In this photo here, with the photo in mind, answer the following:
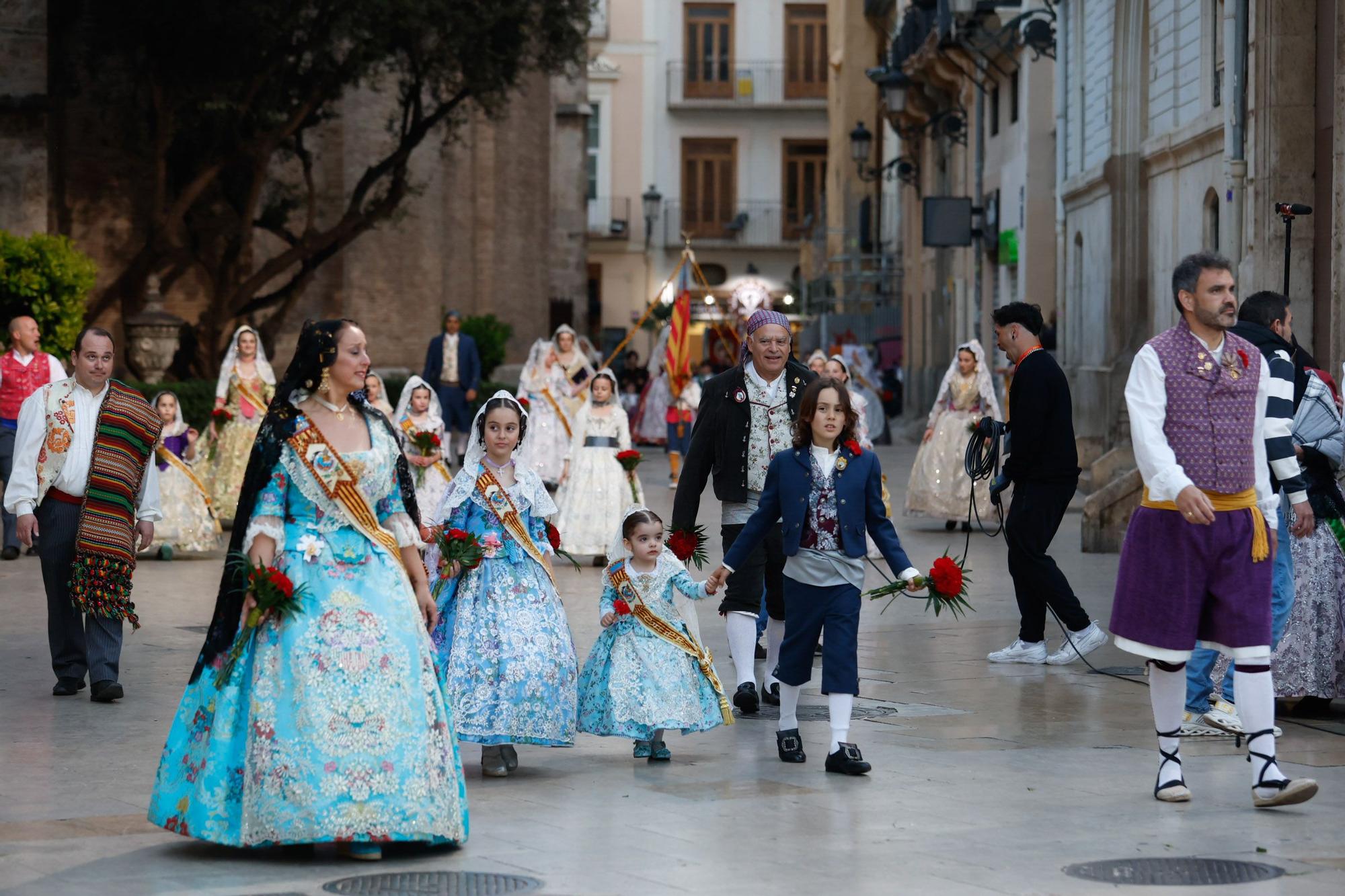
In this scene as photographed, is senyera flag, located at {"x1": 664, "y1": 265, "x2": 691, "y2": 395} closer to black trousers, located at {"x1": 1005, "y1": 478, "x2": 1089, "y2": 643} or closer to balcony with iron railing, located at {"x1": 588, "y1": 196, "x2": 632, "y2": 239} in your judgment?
black trousers, located at {"x1": 1005, "y1": 478, "x2": 1089, "y2": 643}

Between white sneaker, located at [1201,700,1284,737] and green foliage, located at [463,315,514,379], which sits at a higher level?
green foliage, located at [463,315,514,379]

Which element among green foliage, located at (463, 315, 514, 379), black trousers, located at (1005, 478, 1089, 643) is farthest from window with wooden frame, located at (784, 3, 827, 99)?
black trousers, located at (1005, 478, 1089, 643)

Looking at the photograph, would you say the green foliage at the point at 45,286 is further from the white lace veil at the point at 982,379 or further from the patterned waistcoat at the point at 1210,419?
the patterned waistcoat at the point at 1210,419

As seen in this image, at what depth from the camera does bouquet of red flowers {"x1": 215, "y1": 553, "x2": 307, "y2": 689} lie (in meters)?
6.41

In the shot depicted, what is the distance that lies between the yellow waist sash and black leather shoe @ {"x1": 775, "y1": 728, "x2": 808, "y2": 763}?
1.82 m

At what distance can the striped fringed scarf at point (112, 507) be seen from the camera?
995cm

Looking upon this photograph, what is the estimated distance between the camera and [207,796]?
646 cm

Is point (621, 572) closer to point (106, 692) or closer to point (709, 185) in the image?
point (106, 692)

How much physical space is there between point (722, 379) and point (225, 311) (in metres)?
20.5

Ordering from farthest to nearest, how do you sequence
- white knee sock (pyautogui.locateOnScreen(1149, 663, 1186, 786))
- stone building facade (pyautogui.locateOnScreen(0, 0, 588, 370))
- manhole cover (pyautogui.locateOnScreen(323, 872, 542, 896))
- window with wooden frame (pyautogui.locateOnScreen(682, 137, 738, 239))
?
window with wooden frame (pyautogui.locateOnScreen(682, 137, 738, 239)) → stone building facade (pyautogui.locateOnScreen(0, 0, 588, 370)) → white knee sock (pyautogui.locateOnScreen(1149, 663, 1186, 786)) → manhole cover (pyautogui.locateOnScreen(323, 872, 542, 896))

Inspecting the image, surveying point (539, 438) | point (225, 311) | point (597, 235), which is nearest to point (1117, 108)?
point (539, 438)

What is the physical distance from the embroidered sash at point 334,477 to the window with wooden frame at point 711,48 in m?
59.2

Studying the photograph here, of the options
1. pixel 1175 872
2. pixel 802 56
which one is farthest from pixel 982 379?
pixel 802 56

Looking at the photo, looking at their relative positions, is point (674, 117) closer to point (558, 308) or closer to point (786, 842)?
point (558, 308)
